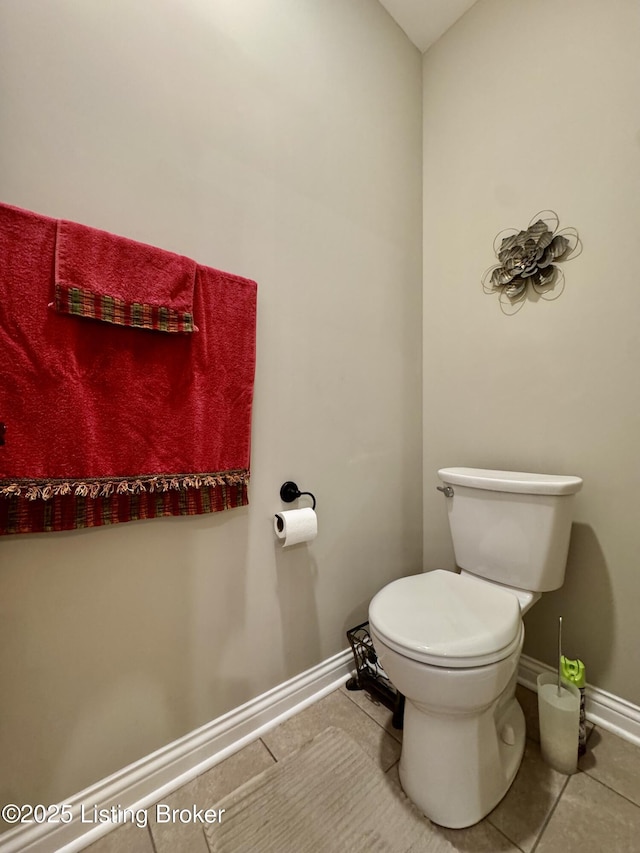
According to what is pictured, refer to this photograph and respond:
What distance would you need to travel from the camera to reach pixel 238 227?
3.51ft

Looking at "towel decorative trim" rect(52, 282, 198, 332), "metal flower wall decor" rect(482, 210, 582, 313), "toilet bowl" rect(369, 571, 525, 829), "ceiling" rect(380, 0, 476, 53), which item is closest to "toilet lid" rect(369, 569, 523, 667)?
"toilet bowl" rect(369, 571, 525, 829)

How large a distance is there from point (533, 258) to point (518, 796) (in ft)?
5.45

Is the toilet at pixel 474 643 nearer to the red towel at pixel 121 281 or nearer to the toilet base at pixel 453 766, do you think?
the toilet base at pixel 453 766

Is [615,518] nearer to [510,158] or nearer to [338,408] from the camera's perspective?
[338,408]

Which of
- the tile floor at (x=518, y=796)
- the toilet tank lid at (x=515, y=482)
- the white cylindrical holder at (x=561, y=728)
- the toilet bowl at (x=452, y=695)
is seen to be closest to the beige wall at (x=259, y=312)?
the tile floor at (x=518, y=796)

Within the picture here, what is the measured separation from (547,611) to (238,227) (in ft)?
5.60

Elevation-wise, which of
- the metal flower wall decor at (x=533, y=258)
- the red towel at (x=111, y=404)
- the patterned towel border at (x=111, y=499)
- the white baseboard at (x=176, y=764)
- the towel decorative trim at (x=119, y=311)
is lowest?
the white baseboard at (x=176, y=764)

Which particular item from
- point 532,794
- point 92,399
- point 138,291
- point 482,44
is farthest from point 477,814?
point 482,44

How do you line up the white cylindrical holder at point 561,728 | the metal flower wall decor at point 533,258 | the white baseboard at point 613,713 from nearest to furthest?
the white cylindrical holder at point 561,728, the white baseboard at point 613,713, the metal flower wall decor at point 533,258

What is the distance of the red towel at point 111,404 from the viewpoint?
2.37ft

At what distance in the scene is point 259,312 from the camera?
112cm

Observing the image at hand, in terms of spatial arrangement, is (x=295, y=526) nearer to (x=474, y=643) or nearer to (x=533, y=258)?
(x=474, y=643)

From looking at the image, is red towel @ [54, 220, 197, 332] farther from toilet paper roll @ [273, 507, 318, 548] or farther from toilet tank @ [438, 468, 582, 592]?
toilet tank @ [438, 468, 582, 592]

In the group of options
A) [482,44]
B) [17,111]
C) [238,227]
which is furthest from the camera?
[482,44]
